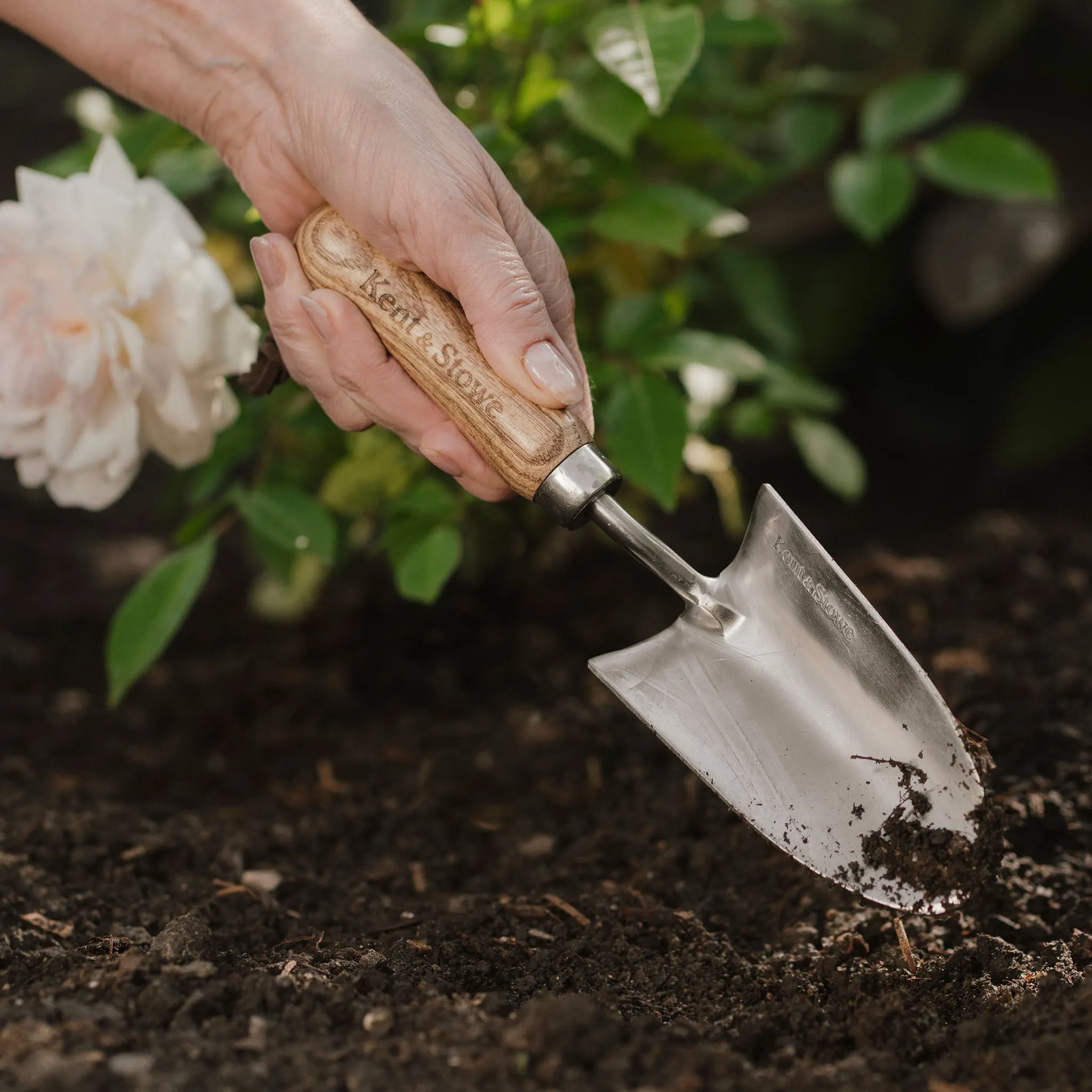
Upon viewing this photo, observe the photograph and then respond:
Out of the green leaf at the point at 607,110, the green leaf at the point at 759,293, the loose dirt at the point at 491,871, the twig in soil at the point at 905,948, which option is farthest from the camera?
the green leaf at the point at 759,293

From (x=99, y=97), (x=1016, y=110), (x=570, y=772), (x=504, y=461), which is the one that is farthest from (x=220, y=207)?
(x=1016, y=110)

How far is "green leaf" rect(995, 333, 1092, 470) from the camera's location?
207 cm

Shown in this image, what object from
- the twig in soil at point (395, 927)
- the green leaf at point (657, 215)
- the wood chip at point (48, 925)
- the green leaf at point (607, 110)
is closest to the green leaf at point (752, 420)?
the green leaf at point (657, 215)

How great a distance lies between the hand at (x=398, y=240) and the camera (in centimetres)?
95

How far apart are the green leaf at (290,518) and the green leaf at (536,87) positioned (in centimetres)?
49

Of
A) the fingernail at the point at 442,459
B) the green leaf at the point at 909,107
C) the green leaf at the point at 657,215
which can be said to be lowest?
the fingernail at the point at 442,459

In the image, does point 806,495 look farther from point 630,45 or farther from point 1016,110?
point 630,45

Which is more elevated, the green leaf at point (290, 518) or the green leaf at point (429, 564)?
the green leaf at point (429, 564)

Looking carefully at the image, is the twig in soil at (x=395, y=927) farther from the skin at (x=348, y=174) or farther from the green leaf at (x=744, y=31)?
the green leaf at (x=744, y=31)

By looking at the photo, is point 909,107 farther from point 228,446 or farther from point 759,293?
point 228,446

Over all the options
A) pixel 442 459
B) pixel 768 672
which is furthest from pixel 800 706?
pixel 442 459

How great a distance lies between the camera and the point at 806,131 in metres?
1.55

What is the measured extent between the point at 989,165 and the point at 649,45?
0.53m

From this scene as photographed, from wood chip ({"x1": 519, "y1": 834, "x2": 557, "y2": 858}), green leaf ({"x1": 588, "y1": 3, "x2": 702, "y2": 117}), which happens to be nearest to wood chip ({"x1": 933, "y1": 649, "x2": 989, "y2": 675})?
wood chip ({"x1": 519, "y1": 834, "x2": 557, "y2": 858})
